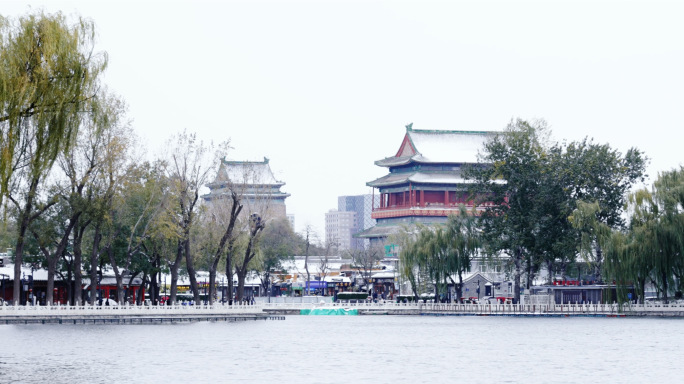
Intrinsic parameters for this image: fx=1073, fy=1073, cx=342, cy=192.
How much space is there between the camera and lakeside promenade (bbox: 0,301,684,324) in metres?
51.2

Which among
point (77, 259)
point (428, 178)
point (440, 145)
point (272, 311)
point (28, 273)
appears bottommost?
point (272, 311)

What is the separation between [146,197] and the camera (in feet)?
190

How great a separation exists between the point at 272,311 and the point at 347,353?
3263 cm

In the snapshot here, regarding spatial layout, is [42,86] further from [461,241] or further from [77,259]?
[461,241]

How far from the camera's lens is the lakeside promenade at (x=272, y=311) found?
51.2 metres

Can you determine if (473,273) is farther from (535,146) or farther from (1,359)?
(1,359)

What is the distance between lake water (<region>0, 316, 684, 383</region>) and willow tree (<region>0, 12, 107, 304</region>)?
Result: 6045 millimetres

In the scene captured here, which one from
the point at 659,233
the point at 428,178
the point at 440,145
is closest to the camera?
the point at 659,233

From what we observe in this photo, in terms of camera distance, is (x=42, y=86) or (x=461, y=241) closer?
(x=42, y=86)

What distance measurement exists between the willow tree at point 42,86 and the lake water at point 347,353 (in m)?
6.05

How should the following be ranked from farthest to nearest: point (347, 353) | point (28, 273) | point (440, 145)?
point (440, 145) < point (28, 273) < point (347, 353)

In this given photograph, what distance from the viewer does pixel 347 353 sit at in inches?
1475

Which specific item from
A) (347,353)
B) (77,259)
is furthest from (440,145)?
(347,353)

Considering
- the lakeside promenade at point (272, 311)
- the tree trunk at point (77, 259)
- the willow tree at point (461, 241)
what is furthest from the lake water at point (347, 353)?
the willow tree at point (461, 241)
